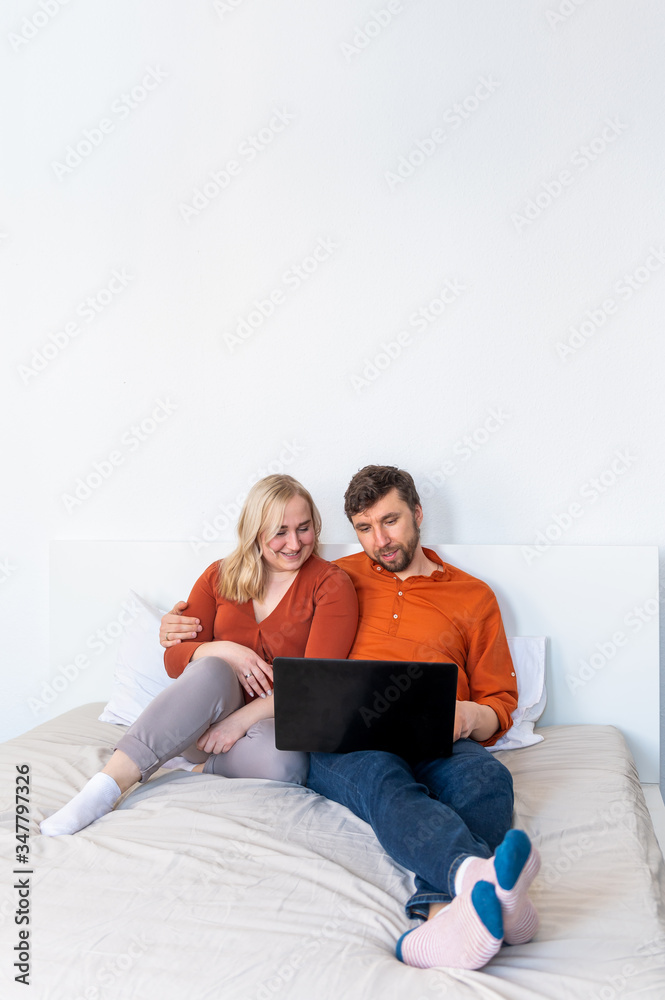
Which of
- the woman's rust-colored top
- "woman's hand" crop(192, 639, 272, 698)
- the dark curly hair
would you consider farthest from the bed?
the dark curly hair

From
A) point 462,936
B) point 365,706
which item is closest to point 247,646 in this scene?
point 365,706

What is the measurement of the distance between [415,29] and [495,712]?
6.02 ft

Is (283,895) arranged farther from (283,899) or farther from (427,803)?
(427,803)

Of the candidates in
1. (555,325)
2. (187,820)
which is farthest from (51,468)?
(555,325)

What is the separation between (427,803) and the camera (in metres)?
1.21

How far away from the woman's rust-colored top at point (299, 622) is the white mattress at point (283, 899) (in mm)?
341

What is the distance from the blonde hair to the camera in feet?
5.98

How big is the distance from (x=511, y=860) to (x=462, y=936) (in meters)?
0.12

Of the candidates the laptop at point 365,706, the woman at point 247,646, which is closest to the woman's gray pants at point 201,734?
the woman at point 247,646

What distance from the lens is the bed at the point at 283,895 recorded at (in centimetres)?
89

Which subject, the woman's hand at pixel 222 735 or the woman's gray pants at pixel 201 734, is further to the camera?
the woman's hand at pixel 222 735

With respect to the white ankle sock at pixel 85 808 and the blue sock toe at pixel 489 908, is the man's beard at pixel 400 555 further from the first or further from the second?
the blue sock toe at pixel 489 908

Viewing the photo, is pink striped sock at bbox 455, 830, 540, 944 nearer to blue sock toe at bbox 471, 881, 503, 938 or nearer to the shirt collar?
blue sock toe at bbox 471, 881, 503, 938

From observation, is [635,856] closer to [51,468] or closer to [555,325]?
[555,325]
